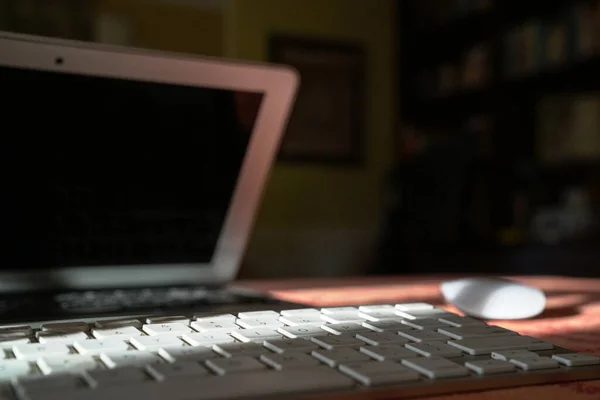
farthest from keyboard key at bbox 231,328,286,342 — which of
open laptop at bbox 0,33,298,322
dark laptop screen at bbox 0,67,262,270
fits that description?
dark laptop screen at bbox 0,67,262,270

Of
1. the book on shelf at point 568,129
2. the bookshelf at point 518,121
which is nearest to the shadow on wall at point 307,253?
the bookshelf at point 518,121

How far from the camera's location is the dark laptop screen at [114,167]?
699mm

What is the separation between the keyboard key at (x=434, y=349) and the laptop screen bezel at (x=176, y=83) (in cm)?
45

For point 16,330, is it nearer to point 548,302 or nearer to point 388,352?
point 388,352

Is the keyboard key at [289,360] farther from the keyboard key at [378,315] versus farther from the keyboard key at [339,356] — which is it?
the keyboard key at [378,315]

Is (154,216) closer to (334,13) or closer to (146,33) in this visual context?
(146,33)

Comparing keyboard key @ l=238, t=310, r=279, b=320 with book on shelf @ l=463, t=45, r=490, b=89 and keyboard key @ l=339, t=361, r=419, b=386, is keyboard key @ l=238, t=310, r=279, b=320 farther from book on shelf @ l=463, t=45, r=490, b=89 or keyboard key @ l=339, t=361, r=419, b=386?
book on shelf @ l=463, t=45, r=490, b=89

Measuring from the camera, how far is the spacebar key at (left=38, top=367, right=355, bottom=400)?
31cm

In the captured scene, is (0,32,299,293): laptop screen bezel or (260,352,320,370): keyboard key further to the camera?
(0,32,299,293): laptop screen bezel

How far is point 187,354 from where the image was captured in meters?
0.38

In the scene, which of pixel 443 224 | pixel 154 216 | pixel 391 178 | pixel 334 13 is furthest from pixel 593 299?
pixel 334 13

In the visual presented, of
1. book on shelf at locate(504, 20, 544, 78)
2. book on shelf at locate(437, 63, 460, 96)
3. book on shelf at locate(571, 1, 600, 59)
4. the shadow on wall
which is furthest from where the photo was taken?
book on shelf at locate(437, 63, 460, 96)

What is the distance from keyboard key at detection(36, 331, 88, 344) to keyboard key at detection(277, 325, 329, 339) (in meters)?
0.13

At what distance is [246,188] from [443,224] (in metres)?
2.11
